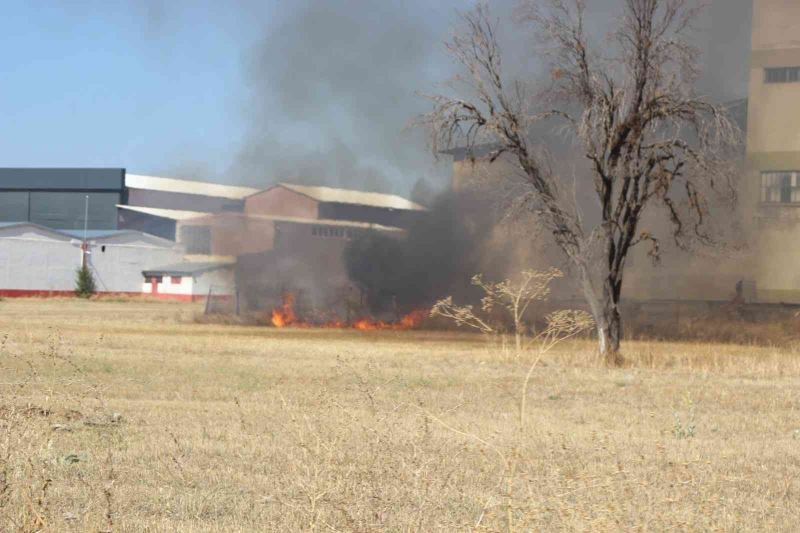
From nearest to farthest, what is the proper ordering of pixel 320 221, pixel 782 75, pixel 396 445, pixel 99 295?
1. pixel 396 445
2. pixel 782 75
3. pixel 320 221
4. pixel 99 295

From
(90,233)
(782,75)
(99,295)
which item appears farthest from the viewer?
(90,233)

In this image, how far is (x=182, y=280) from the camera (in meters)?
91.5

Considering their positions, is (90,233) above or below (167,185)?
below

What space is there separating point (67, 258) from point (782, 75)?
196 feet

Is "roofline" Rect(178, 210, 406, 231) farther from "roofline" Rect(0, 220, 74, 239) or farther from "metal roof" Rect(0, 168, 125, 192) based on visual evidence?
"metal roof" Rect(0, 168, 125, 192)

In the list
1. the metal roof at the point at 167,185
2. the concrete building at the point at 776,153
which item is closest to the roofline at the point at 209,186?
the metal roof at the point at 167,185

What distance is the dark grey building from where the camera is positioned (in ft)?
328

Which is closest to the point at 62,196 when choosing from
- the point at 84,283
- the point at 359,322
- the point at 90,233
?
the point at 90,233

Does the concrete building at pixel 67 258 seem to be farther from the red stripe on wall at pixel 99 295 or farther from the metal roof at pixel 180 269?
the metal roof at pixel 180 269

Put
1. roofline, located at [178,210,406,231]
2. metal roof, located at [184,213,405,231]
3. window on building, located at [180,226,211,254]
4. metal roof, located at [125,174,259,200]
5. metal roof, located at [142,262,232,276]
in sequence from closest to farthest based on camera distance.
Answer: metal roof, located at [184,213,405,231]
roofline, located at [178,210,406,231]
window on building, located at [180,226,211,254]
metal roof, located at [142,262,232,276]
metal roof, located at [125,174,259,200]

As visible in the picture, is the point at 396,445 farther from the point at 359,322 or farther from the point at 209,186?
the point at 209,186

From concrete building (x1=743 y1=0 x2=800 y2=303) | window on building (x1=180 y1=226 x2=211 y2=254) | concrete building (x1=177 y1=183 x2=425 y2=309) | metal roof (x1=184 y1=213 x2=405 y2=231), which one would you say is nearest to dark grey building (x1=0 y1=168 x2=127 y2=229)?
window on building (x1=180 y1=226 x2=211 y2=254)

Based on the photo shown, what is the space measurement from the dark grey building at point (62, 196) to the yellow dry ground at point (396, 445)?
7392 centimetres

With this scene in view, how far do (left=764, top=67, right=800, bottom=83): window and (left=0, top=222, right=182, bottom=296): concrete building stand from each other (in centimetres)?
5435
